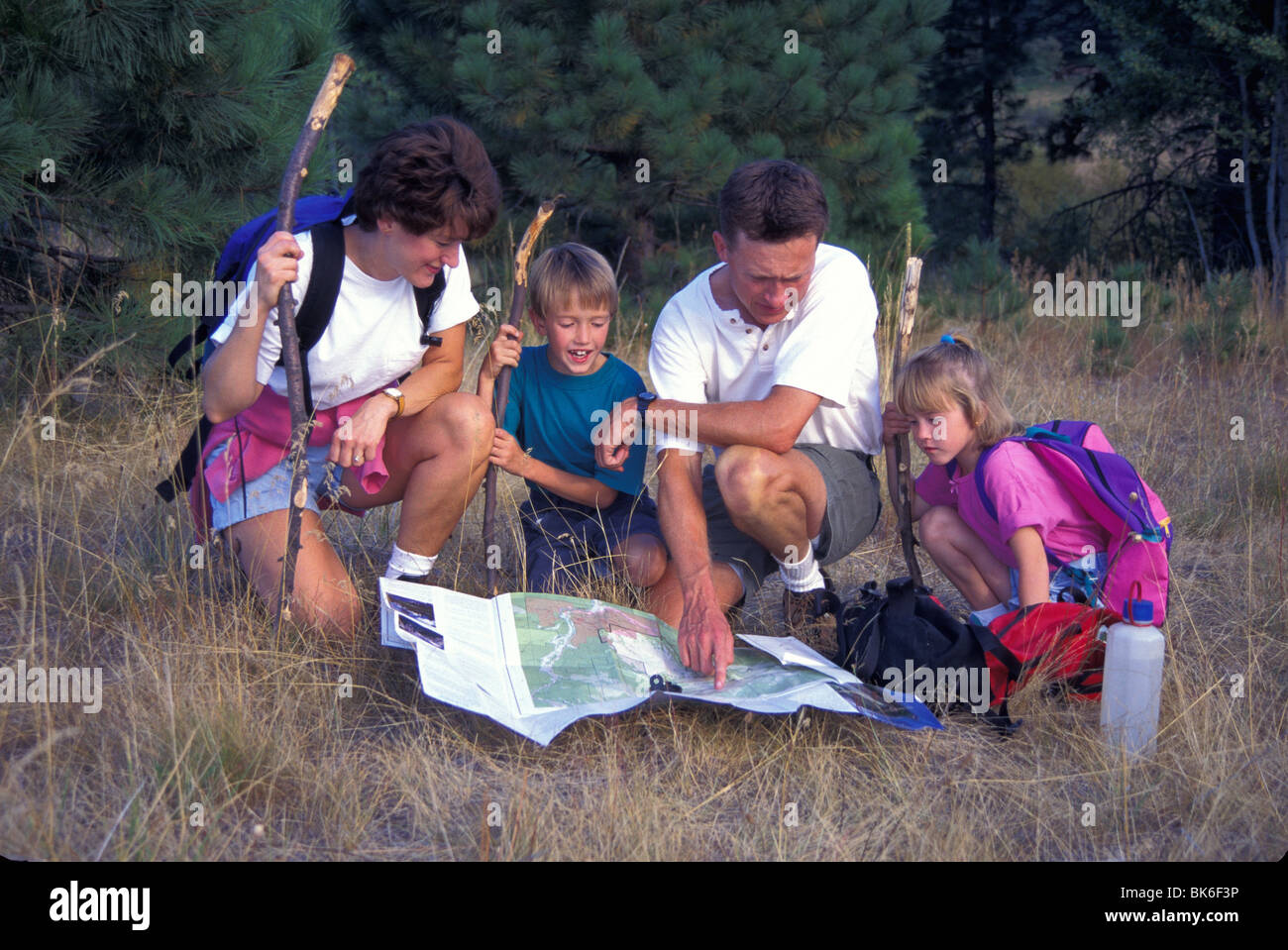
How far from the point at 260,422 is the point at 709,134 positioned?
3.85 meters

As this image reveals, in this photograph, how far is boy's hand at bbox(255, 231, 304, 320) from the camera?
2377 mm

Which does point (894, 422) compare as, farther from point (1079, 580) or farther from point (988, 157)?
point (988, 157)

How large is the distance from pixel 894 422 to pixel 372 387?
1384mm

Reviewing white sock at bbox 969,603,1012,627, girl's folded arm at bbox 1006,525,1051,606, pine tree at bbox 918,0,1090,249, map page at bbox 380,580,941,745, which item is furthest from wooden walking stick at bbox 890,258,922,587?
pine tree at bbox 918,0,1090,249

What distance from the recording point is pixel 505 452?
2.88 m

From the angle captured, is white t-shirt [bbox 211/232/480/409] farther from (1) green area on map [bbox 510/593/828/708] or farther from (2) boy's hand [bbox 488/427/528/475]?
(1) green area on map [bbox 510/593/828/708]

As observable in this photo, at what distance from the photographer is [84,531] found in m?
3.26

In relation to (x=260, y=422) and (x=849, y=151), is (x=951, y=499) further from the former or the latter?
(x=849, y=151)

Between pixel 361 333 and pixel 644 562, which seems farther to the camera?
pixel 644 562

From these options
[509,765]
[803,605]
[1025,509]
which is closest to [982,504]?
[1025,509]

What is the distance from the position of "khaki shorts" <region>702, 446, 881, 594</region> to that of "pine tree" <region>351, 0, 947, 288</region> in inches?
118

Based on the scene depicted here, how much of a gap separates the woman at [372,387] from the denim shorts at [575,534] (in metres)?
0.31

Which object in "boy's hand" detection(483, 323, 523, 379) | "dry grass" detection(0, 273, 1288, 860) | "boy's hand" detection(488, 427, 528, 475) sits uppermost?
"boy's hand" detection(483, 323, 523, 379)

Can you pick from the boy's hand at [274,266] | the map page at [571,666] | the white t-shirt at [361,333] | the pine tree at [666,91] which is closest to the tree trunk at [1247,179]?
the pine tree at [666,91]
